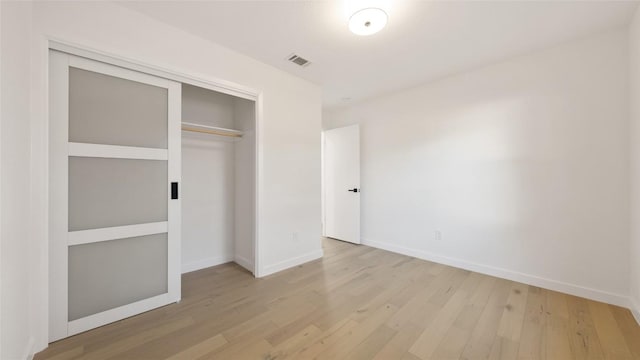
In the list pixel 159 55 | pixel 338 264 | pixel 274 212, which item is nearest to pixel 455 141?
pixel 338 264

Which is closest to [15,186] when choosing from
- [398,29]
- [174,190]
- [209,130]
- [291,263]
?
[174,190]

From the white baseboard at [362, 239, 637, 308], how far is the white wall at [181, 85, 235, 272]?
265 centimetres

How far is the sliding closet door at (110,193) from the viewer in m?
1.66

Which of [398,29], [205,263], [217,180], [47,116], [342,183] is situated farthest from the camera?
[342,183]

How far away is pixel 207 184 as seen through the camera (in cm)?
309

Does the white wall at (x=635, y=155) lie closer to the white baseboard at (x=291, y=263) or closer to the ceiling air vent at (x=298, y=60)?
the ceiling air vent at (x=298, y=60)

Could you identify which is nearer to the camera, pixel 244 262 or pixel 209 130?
pixel 209 130

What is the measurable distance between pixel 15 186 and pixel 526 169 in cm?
422

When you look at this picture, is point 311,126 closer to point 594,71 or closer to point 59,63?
point 59,63

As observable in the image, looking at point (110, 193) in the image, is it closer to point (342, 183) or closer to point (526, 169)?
point (342, 183)

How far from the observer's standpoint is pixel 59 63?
1.65m

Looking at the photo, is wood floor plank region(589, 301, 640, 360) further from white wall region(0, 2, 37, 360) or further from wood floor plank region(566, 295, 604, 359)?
white wall region(0, 2, 37, 360)

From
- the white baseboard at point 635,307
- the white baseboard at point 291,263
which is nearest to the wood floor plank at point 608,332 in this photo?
the white baseboard at point 635,307

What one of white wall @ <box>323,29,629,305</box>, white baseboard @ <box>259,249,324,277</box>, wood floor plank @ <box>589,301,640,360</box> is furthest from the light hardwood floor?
white wall @ <box>323,29,629,305</box>
